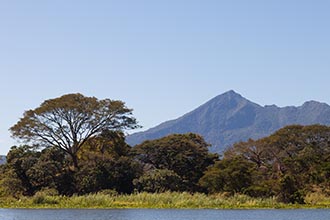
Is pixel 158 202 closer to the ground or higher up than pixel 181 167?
closer to the ground

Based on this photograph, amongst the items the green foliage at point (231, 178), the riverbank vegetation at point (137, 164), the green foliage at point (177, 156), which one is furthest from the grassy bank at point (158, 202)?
the green foliage at point (177, 156)

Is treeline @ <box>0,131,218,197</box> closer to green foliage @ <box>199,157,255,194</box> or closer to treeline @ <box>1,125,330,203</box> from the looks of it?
treeline @ <box>1,125,330,203</box>

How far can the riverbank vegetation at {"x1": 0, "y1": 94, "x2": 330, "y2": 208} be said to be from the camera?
5400 cm

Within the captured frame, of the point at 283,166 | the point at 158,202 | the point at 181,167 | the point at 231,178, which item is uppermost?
the point at 181,167

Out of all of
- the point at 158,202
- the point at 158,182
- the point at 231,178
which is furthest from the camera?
the point at 158,182

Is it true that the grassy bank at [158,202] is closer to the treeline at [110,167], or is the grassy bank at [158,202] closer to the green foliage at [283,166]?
the green foliage at [283,166]

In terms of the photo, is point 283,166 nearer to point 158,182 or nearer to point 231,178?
point 231,178

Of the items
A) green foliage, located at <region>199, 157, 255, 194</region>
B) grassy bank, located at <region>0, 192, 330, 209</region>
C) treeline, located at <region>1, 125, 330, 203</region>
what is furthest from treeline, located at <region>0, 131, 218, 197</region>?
grassy bank, located at <region>0, 192, 330, 209</region>

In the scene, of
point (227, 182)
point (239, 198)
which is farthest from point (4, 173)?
point (239, 198)

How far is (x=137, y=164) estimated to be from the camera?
207 ft

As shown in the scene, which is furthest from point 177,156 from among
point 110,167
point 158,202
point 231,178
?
point 158,202

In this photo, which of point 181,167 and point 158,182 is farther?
point 181,167

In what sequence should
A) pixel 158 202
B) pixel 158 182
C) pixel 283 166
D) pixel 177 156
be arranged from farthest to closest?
1. pixel 177 156
2. pixel 283 166
3. pixel 158 182
4. pixel 158 202

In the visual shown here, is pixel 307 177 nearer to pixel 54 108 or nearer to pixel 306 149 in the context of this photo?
pixel 306 149
